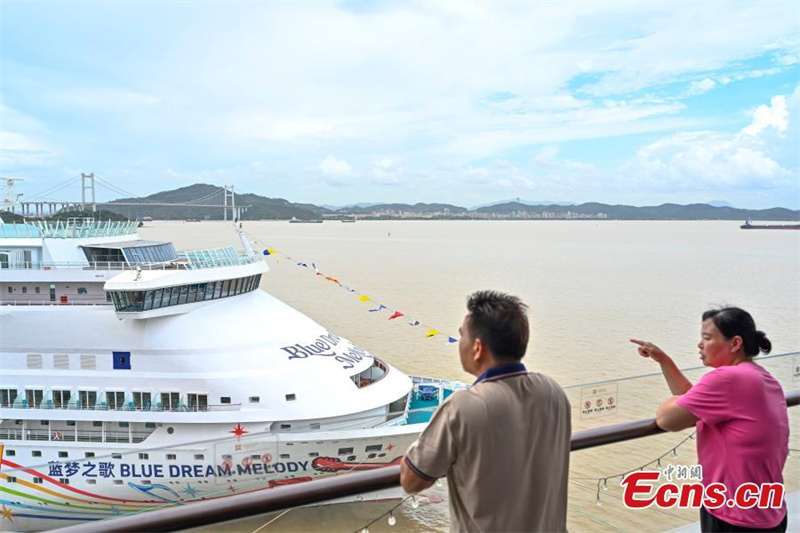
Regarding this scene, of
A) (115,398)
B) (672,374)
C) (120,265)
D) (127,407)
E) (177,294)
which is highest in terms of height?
(672,374)

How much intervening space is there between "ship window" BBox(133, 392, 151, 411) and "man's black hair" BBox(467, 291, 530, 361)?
9.28 meters

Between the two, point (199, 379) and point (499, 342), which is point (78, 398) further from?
point (499, 342)

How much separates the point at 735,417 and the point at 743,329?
1.01 feet

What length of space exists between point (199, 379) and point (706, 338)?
8.64 metres

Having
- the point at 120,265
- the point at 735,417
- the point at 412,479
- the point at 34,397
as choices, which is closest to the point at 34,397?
the point at 34,397

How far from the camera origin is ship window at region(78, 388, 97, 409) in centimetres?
997

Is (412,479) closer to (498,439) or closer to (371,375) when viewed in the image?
(498,439)

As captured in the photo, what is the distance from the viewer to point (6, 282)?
10984mm

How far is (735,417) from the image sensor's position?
2.08m

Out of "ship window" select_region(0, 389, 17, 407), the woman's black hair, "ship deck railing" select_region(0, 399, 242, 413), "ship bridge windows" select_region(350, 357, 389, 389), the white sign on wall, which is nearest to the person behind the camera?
the woman's black hair

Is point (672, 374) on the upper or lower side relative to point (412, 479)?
upper

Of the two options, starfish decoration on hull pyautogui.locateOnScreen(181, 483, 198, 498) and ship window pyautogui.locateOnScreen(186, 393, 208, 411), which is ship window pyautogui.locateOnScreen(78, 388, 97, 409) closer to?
ship window pyautogui.locateOnScreen(186, 393, 208, 411)

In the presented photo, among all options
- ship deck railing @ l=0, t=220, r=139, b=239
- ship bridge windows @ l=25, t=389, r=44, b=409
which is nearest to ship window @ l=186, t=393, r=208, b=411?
ship bridge windows @ l=25, t=389, r=44, b=409

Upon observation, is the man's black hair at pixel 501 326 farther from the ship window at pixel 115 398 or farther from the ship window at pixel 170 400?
the ship window at pixel 115 398
